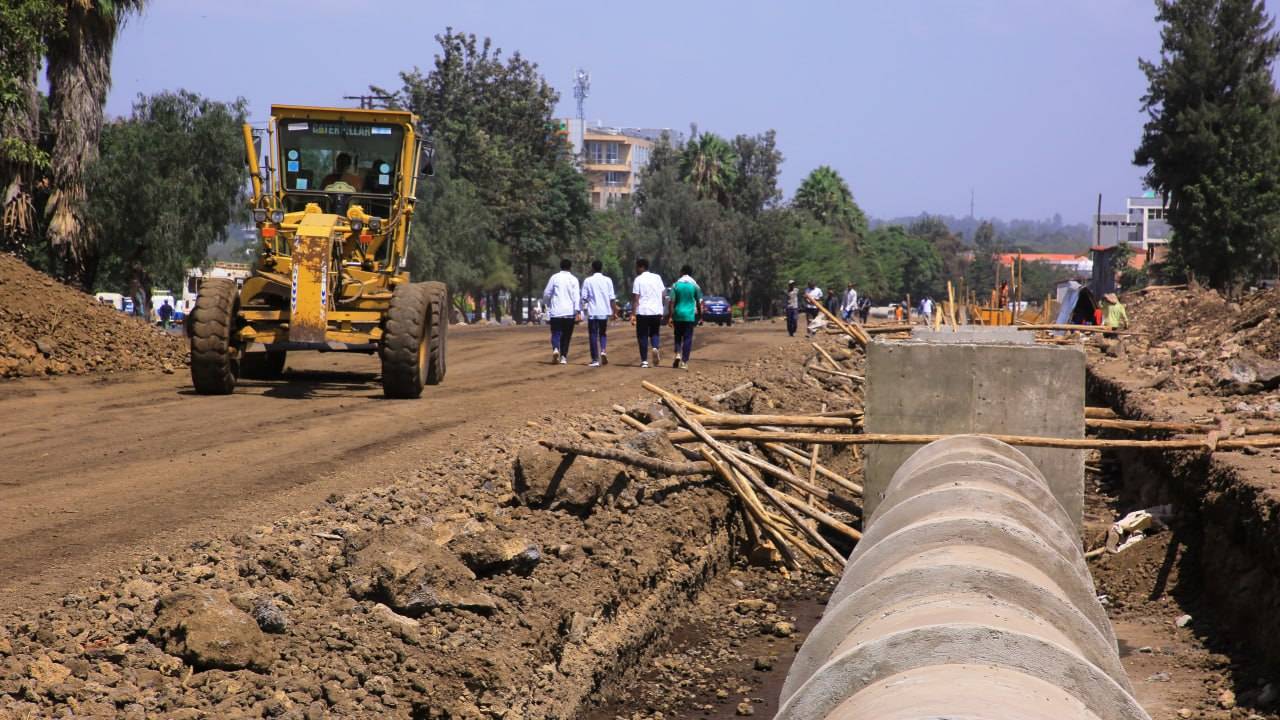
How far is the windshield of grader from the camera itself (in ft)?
51.1

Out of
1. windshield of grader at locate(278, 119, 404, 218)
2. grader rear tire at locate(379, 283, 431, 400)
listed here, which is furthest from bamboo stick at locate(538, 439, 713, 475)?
windshield of grader at locate(278, 119, 404, 218)

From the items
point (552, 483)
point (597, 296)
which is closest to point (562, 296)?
point (597, 296)

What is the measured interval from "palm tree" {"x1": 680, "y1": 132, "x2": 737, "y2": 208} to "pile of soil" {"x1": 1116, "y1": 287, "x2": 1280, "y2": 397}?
62490 mm

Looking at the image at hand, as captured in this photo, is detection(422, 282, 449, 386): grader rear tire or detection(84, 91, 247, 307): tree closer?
detection(422, 282, 449, 386): grader rear tire

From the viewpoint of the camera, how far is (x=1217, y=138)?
1885 inches

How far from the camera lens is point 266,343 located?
14.9 m

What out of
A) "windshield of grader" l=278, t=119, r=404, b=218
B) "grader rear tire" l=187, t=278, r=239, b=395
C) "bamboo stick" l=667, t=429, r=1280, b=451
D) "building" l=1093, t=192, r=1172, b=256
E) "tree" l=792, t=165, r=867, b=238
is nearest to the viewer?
"bamboo stick" l=667, t=429, r=1280, b=451

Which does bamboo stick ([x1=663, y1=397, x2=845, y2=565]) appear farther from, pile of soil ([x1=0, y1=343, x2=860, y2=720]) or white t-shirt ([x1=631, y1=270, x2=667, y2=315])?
white t-shirt ([x1=631, y1=270, x2=667, y2=315])

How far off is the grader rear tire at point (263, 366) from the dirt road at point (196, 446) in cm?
31

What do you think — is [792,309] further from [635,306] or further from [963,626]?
[963,626]

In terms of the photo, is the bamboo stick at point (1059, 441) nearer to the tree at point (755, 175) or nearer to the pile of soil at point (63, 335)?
the pile of soil at point (63, 335)

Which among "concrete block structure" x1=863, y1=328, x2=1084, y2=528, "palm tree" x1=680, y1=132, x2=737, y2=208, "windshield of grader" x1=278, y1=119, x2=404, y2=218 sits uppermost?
"palm tree" x1=680, y1=132, x2=737, y2=208

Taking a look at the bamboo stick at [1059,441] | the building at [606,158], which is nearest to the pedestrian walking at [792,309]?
the bamboo stick at [1059,441]

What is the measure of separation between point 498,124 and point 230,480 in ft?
193
